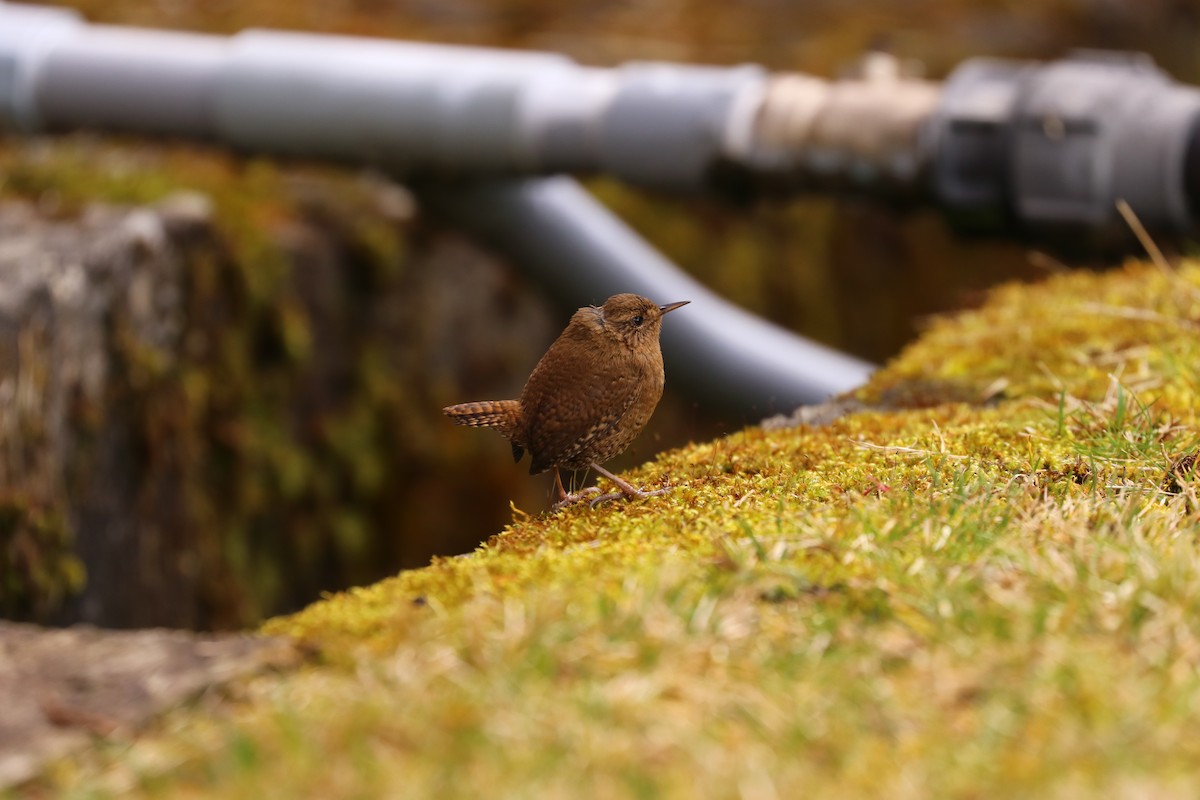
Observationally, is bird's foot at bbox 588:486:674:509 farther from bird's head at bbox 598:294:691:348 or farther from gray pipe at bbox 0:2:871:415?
gray pipe at bbox 0:2:871:415

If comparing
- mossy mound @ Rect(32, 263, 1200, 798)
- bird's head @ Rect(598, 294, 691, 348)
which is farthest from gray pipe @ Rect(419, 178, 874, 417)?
mossy mound @ Rect(32, 263, 1200, 798)

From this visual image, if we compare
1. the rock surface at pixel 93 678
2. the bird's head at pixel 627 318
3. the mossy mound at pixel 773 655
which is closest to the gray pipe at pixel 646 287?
the bird's head at pixel 627 318

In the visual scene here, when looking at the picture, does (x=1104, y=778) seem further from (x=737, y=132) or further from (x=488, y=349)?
(x=488, y=349)

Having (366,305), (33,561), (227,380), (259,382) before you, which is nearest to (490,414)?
(33,561)

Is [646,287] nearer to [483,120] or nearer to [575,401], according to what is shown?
[483,120]

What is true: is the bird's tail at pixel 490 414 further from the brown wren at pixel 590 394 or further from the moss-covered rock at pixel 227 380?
the moss-covered rock at pixel 227 380

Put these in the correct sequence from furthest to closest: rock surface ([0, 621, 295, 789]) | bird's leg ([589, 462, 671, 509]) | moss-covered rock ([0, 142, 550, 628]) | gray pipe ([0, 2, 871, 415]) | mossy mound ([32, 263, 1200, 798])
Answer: gray pipe ([0, 2, 871, 415]) → moss-covered rock ([0, 142, 550, 628]) → bird's leg ([589, 462, 671, 509]) → rock surface ([0, 621, 295, 789]) → mossy mound ([32, 263, 1200, 798])
